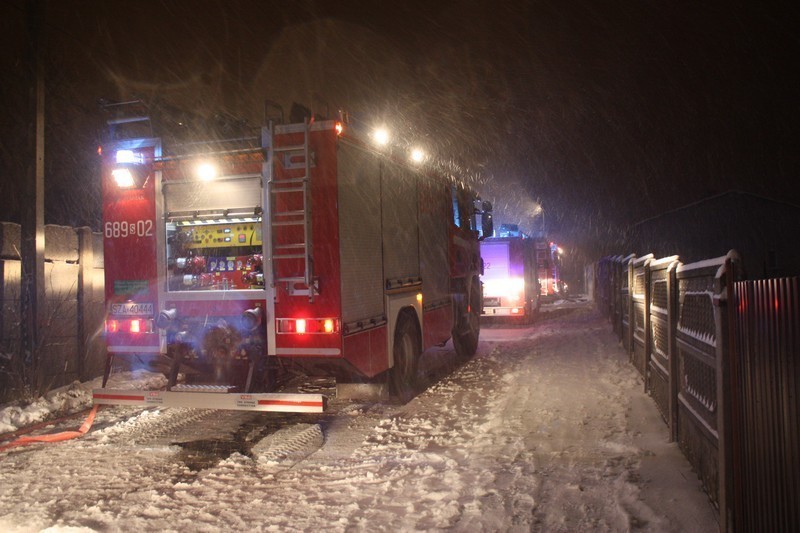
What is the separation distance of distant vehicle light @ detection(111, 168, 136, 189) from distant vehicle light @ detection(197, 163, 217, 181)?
832 mm

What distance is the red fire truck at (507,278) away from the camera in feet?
64.7

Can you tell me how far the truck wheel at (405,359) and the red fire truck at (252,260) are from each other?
52mm

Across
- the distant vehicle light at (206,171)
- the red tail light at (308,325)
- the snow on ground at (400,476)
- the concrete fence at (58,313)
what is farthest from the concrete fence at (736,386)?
the concrete fence at (58,313)

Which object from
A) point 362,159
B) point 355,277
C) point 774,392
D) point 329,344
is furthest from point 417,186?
point 774,392

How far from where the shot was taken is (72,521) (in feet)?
14.9

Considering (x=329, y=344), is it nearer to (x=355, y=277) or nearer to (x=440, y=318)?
(x=355, y=277)

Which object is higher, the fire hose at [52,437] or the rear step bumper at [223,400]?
the rear step bumper at [223,400]

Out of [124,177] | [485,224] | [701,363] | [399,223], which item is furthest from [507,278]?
[701,363]

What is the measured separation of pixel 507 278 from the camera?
1981 centimetres

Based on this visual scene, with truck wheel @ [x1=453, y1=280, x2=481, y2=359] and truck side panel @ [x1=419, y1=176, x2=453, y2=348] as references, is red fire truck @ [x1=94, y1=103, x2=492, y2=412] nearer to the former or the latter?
truck side panel @ [x1=419, y1=176, x2=453, y2=348]

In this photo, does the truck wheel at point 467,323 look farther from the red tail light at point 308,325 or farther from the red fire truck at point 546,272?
the red fire truck at point 546,272

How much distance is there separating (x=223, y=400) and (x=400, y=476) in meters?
2.18

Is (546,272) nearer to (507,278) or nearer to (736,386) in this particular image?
(507,278)

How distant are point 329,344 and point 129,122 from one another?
3432 mm
